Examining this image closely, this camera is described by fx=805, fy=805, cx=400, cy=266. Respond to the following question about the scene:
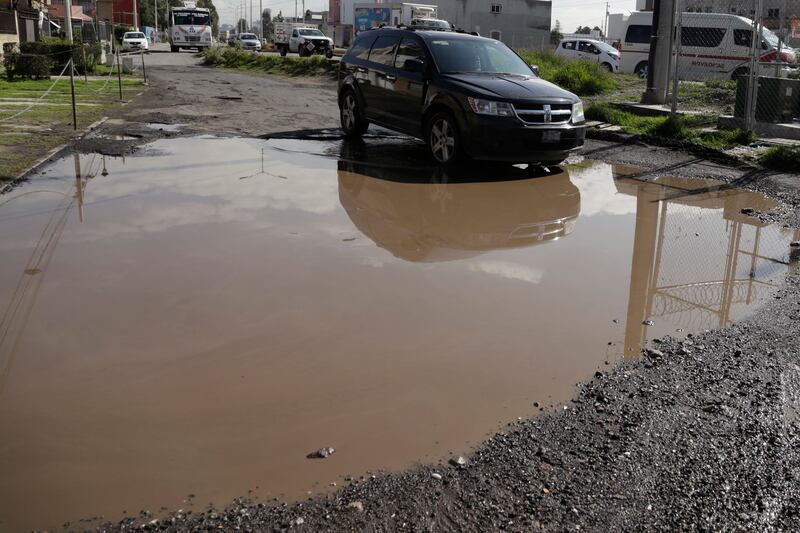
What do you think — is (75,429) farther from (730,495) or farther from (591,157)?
(591,157)

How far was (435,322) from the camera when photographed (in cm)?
542

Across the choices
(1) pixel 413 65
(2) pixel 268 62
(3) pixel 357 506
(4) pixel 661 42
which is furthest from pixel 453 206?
(2) pixel 268 62

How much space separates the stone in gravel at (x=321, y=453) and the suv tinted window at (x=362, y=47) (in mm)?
10282

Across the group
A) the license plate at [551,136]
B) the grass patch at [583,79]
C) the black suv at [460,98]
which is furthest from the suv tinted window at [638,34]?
the license plate at [551,136]

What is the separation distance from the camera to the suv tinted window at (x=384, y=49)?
41.0ft

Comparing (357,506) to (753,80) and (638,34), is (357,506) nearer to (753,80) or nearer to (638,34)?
(753,80)

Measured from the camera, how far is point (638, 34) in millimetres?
28531

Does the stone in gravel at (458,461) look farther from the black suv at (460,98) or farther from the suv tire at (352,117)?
the suv tire at (352,117)

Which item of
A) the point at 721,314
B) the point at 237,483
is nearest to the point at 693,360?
the point at 721,314

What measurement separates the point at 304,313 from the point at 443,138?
6098 mm

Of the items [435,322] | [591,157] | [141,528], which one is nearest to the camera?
[141,528]

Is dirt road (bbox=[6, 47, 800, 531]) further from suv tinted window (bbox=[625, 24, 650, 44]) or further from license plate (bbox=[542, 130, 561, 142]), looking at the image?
suv tinted window (bbox=[625, 24, 650, 44])

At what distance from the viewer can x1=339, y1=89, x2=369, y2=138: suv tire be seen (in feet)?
44.5

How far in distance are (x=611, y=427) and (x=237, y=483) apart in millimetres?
1837
